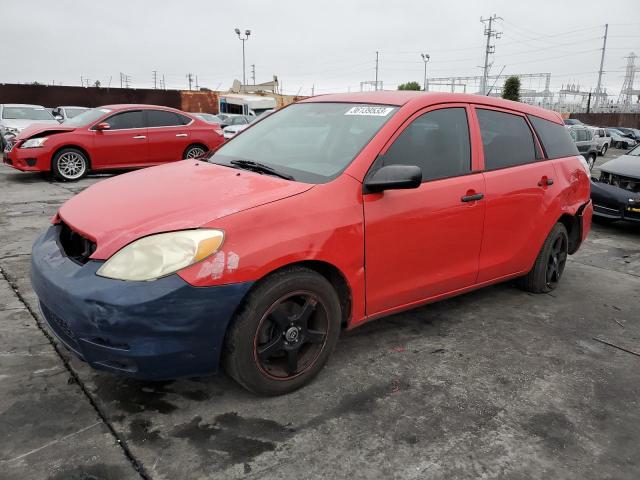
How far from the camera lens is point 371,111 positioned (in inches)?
131

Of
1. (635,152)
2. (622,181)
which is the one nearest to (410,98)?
(622,181)

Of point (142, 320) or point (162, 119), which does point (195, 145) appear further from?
point (142, 320)

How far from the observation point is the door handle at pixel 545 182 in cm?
405

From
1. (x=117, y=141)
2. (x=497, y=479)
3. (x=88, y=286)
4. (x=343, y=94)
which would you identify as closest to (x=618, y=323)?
(x=497, y=479)

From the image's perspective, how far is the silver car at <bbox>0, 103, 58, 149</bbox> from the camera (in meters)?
12.5

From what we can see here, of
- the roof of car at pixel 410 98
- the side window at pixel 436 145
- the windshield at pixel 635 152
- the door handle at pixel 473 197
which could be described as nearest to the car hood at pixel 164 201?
the side window at pixel 436 145

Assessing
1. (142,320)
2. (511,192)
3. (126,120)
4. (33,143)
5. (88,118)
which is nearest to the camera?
(142,320)

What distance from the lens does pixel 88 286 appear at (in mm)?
2312

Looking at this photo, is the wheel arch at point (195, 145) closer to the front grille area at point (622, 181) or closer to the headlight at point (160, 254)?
the front grille area at point (622, 181)

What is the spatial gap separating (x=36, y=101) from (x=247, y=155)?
28.0 metres

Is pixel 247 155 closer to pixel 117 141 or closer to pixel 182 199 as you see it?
pixel 182 199

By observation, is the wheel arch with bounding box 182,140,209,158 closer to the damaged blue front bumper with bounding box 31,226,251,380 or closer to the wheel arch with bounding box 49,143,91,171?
the wheel arch with bounding box 49,143,91,171

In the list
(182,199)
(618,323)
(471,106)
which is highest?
(471,106)

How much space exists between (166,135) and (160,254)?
907cm
